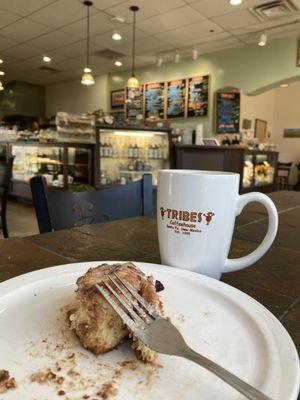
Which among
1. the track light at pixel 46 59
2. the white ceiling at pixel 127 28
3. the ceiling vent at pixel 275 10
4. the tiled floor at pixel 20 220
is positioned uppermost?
the track light at pixel 46 59

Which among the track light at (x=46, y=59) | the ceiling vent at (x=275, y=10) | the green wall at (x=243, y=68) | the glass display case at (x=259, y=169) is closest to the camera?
the ceiling vent at (x=275, y=10)

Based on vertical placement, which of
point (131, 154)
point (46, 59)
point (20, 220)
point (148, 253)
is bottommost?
point (20, 220)

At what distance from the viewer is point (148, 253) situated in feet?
2.56

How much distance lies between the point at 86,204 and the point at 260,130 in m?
7.46

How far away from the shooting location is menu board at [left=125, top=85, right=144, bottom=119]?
742 cm

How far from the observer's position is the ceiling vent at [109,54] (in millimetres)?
6481

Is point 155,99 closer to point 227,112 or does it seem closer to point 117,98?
point 117,98

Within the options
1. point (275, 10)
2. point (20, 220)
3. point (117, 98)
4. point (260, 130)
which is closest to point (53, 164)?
point (20, 220)

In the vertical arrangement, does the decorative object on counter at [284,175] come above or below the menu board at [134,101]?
below

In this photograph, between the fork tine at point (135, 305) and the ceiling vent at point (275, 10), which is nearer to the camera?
the fork tine at point (135, 305)

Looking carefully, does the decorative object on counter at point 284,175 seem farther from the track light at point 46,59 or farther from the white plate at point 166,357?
the white plate at point 166,357

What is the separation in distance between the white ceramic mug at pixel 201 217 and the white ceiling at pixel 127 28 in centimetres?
454

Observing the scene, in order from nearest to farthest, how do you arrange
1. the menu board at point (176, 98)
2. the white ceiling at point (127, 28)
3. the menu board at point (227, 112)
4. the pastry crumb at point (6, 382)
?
the pastry crumb at point (6, 382) < the white ceiling at point (127, 28) < the menu board at point (227, 112) < the menu board at point (176, 98)

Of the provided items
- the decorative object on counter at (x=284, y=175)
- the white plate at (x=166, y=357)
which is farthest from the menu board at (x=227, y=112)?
the white plate at (x=166, y=357)
